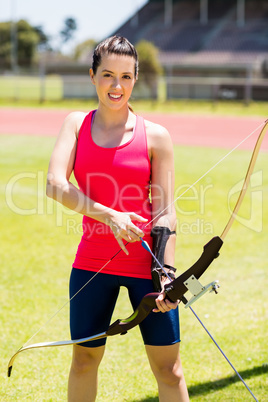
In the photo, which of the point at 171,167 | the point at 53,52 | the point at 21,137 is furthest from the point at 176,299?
the point at 53,52

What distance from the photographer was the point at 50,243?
666 cm

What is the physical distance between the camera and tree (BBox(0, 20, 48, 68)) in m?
74.5

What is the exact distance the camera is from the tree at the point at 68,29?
120m

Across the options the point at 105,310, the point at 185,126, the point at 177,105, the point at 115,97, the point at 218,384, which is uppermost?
the point at 115,97

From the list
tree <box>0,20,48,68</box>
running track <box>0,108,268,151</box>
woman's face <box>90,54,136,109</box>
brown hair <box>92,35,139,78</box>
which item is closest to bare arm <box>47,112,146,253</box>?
woman's face <box>90,54,136,109</box>

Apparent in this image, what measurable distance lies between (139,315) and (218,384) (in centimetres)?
142

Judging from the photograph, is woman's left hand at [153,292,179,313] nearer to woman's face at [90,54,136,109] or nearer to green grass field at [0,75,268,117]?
woman's face at [90,54,136,109]

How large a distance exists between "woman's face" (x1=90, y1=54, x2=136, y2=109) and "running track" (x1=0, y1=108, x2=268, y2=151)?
12.3 m

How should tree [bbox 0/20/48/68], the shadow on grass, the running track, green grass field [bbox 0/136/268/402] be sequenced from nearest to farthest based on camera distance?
the shadow on grass < green grass field [bbox 0/136/268/402] < the running track < tree [bbox 0/20/48/68]

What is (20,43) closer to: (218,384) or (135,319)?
(218,384)

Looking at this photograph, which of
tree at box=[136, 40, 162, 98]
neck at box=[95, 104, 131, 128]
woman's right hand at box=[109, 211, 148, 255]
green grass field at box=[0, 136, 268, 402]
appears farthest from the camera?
tree at box=[136, 40, 162, 98]

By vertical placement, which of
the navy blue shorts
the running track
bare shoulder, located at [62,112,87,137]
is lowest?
the running track

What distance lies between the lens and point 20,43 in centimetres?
7775

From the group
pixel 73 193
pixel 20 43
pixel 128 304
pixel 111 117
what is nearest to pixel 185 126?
pixel 128 304
